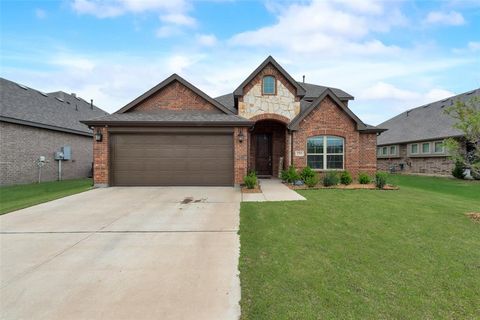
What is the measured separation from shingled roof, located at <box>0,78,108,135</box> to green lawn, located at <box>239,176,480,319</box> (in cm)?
1475

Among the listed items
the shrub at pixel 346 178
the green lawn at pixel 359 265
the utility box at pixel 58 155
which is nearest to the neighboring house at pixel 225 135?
the shrub at pixel 346 178

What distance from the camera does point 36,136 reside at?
14.0 metres

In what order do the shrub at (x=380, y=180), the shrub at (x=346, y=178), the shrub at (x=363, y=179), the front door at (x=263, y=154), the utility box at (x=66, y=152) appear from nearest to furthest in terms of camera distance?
the shrub at (x=380, y=180)
the shrub at (x=346, y=178)
the shrub at (x=363, y=179)
the front door at (x=263, y=154)
the utility box at (x=66, y=152)

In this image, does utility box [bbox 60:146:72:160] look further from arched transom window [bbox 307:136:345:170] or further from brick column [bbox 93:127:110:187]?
arched transom window [bbox 307:136:345:170]

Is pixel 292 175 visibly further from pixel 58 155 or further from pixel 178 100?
pixel 58 155

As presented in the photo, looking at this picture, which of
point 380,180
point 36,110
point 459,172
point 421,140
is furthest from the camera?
point 421,140

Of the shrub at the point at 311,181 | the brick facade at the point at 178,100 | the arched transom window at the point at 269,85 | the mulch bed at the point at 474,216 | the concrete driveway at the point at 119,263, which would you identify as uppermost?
the arched transom window at the point at 269,85

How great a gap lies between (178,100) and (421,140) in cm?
1898

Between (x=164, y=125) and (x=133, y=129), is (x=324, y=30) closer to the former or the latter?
(x=164, y=125)

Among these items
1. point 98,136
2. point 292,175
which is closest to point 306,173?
point 292,175

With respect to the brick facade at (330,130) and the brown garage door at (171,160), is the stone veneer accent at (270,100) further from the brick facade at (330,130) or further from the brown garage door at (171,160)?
the brown garage door at (171,160)

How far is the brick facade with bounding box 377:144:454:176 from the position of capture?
17.1 meters

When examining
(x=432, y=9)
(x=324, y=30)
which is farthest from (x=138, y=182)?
(x=432, y=9)

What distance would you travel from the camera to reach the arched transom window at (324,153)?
12.4 metres
